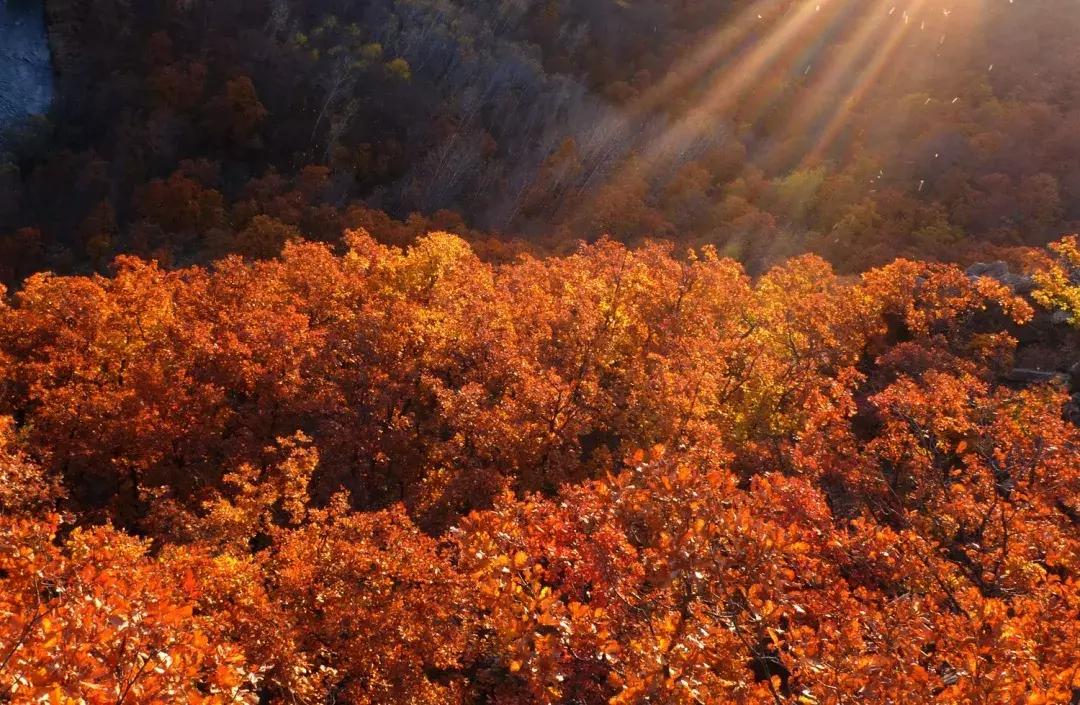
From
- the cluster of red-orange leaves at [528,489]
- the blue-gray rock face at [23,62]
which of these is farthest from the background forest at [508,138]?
the cluster of red-orange leaves at [528,489]

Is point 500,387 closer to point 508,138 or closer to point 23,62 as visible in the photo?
point 508,138

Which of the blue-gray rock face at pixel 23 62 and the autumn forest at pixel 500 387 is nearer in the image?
the autumn forest at pixel 500 387

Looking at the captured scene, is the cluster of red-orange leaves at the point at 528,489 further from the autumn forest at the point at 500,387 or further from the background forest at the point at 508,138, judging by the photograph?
the background forest at the point at 508,138

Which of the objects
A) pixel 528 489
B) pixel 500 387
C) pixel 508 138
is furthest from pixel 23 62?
pixel 528 489

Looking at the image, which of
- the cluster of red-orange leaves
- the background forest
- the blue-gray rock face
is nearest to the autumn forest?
the cluster of red-orange leaves

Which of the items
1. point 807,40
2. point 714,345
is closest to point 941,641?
point 714,345

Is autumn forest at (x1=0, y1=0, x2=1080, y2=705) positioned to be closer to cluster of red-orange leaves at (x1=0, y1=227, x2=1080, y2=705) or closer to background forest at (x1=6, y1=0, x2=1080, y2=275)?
cluster of red-orange leaves at (x1=0, y1=227, x2=1080, y2=705)
